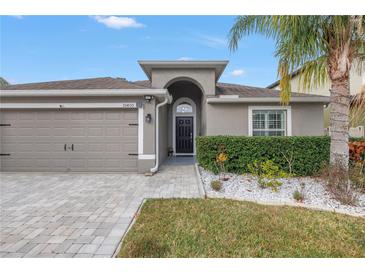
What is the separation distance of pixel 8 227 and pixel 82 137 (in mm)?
4711

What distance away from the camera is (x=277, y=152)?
7.07 metres

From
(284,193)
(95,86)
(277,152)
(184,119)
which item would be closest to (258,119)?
(277,152)

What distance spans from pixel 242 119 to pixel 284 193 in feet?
16.5

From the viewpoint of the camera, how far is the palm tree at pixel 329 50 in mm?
5422

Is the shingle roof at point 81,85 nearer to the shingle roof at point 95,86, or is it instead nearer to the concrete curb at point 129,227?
the shingle roof at point 95,86

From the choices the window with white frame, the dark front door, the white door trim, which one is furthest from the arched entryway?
the white door trim

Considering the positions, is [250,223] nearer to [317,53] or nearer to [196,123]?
[317,53]

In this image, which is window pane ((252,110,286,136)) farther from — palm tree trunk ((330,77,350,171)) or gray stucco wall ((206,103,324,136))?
palm tree trunk ((330,77,350,171))

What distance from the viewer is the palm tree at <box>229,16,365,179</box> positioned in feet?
17.8

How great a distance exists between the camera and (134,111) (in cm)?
803

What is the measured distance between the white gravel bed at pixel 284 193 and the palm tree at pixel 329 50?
89cm

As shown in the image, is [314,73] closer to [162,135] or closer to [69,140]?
[162,135]
